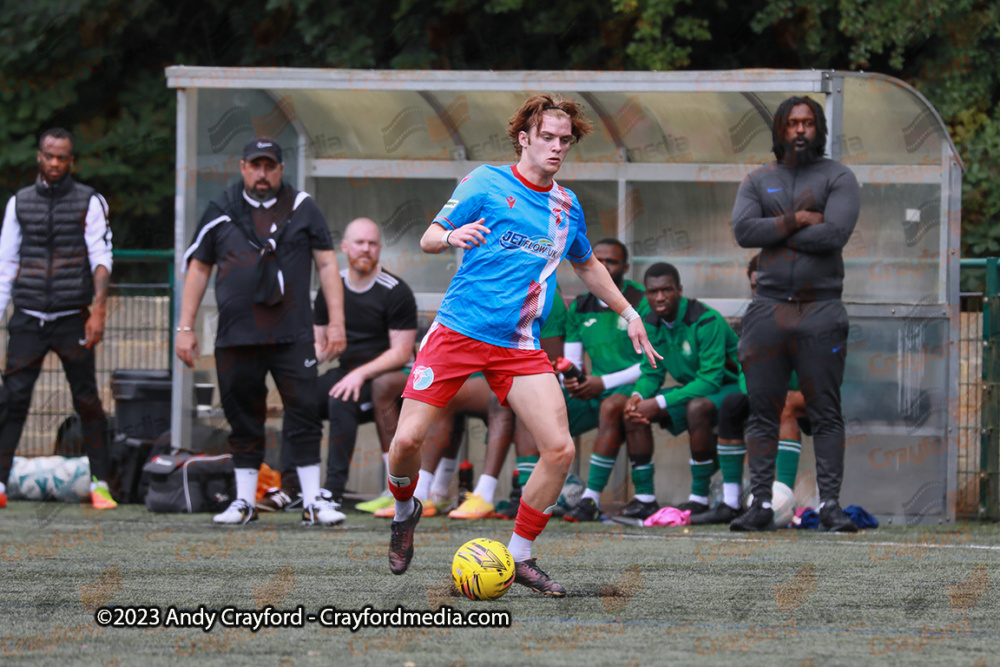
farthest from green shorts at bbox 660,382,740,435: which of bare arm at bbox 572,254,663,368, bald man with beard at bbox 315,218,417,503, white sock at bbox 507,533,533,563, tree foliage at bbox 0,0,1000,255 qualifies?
tree foliage at bbox 0,0,1000,255

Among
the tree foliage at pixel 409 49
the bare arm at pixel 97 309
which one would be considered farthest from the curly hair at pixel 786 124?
the tree foliage at pixel 409 49

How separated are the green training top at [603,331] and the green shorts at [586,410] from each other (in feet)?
0.51

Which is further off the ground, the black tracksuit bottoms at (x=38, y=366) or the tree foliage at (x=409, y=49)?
the tree foliage at (x=409, y=49)

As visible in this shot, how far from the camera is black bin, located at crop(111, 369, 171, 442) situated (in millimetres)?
10109

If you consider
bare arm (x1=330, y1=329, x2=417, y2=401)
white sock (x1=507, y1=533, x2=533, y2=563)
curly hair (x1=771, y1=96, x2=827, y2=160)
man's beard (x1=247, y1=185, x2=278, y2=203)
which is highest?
curly hair (x1=771, y1=96, x2=827, y2=160)

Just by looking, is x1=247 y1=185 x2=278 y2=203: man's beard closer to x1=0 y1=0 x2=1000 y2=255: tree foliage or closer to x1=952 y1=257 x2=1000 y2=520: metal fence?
x1=952 y1=257 x2=1000 y2=520: metal fence

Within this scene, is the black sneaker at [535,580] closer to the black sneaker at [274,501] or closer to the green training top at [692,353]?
the green training top at [692,353]

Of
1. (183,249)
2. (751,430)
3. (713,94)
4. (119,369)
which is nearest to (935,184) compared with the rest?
(713,94)

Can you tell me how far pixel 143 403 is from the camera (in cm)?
1015

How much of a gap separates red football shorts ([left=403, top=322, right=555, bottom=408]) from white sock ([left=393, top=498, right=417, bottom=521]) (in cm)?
43

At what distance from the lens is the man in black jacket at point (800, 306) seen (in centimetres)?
770

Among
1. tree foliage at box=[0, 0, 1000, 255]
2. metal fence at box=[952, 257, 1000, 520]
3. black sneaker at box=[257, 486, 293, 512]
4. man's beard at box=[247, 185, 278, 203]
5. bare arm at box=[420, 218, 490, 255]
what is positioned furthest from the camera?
tree foliage at box=[0, 0, 1000, 255]

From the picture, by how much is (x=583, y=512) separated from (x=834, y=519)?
1611mm

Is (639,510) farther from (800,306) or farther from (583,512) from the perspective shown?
(800,306)
